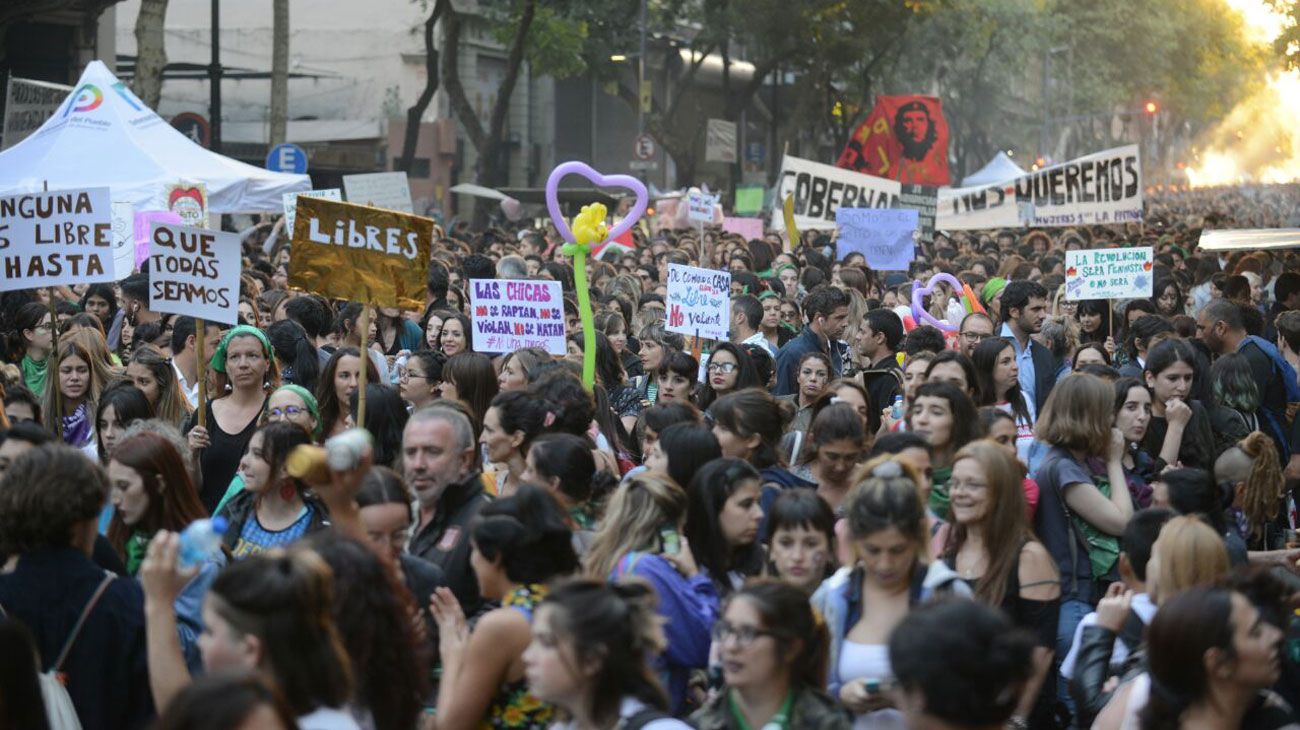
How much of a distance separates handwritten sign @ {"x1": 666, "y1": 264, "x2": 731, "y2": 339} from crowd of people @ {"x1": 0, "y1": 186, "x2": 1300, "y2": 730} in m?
1.24

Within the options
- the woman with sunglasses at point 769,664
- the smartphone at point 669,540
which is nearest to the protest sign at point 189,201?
the smartphone at point 669,540

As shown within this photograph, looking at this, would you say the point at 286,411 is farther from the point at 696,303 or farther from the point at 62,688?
the point at 696,303

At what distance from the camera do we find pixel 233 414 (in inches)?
345

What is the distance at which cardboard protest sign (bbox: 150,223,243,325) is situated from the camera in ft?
32.0

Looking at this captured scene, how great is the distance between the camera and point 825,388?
900 cm

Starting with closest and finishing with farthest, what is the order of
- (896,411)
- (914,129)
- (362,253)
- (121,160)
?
(362,253) < (896,411) < (121,160) < (914,129)

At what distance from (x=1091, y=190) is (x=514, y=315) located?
15.6 metres

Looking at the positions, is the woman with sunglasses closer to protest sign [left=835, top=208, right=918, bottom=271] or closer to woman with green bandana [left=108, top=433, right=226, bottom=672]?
woman with green bandana [left=108, top=433, right=226, bottom=672]

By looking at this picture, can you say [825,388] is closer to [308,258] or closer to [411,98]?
[308,258]

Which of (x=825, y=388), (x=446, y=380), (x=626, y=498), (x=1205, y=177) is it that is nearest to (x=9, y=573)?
(x=626, y=498)

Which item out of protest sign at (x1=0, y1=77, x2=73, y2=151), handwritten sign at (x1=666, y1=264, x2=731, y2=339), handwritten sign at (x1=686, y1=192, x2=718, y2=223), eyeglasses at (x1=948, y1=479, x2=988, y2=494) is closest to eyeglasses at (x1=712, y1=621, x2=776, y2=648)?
eyeglasses at (x1=948, y1=479, x2=988, y2=494)

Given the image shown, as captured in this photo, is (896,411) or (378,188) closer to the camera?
(896,411)

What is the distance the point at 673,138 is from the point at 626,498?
129 ft

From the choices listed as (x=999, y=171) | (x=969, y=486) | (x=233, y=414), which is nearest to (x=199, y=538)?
(x=969, y=486)
